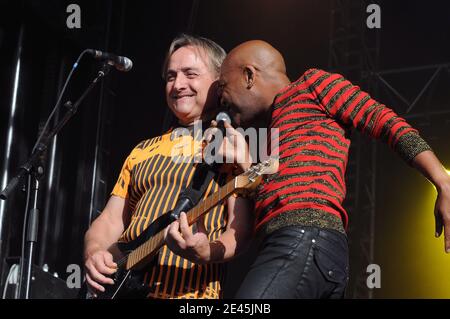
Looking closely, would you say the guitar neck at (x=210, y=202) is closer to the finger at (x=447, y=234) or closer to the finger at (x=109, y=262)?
the finger at (x=109, y=262)

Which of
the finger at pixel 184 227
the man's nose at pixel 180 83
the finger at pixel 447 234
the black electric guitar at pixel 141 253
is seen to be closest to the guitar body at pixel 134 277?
the black electric guitar at pixel 141 253

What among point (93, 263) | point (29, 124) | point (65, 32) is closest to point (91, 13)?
point (65, 32)

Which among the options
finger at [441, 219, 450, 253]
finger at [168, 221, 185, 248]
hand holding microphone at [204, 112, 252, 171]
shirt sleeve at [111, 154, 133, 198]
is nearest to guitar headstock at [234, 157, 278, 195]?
hand holding microphone at [204, 112, 252, 171]

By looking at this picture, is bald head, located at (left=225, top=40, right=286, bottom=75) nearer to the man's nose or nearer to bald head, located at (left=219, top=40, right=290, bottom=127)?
bald head, located at (left=219, top=40, right=290, bottom=127)

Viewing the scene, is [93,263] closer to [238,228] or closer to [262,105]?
[238,228]

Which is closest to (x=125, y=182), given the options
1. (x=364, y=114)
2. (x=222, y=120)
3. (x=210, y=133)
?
(x=210, y=133)

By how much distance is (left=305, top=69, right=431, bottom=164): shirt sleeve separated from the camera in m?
2.50

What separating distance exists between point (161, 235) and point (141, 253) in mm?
143

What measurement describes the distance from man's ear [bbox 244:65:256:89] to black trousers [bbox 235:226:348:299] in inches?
24.1

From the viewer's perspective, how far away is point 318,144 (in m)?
2.63

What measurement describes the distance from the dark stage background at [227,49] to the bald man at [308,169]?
2.01 meters

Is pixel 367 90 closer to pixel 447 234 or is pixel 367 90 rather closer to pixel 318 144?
pixel 318 144

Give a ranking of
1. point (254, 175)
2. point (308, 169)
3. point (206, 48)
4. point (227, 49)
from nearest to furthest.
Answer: point (308, 169)
point (254, 175)
point (206, 48)
point (227, 49)

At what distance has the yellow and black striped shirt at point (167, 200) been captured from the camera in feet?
10.1
